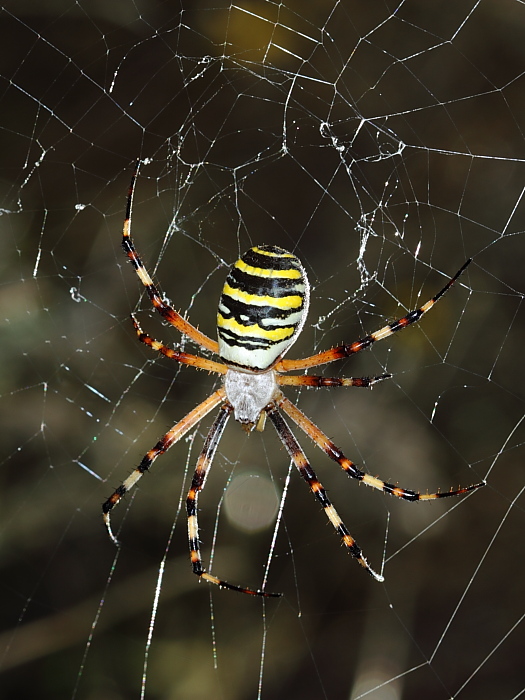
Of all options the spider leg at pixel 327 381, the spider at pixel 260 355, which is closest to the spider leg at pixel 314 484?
the spider at pixel 260 355

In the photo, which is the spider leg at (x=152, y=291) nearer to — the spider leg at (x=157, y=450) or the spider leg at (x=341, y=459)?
the spider leg at (x=157, y=450)

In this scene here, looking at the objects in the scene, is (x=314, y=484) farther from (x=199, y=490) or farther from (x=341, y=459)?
(x=199, y=490)

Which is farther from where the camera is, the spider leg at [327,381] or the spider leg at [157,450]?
the spider leg at [157,450]

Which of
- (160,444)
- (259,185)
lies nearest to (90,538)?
(160,444)

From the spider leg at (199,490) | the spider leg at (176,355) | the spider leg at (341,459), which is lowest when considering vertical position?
the spider leg at (199,490)

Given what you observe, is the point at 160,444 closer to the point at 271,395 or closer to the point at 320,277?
the point at 271,395

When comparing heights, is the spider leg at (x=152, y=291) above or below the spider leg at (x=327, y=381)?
above

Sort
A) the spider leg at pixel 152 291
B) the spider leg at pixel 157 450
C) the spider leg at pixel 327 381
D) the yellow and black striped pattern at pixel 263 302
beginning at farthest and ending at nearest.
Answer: the spider leg at pixel 157 450 < the spider leg at pixel 152 291 < the spider leg at pixel 327 381 < the yellow and black striped pattern at pixel 263 302
